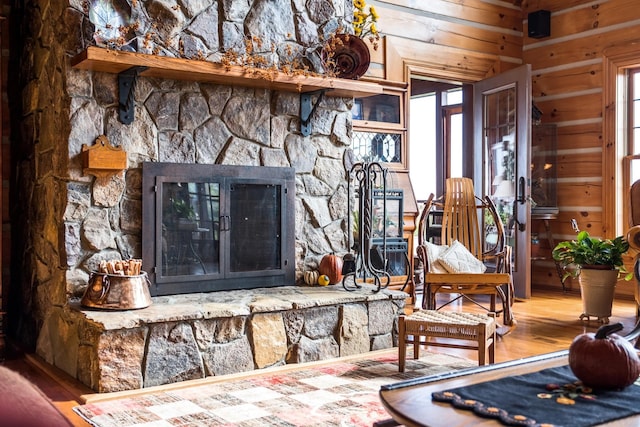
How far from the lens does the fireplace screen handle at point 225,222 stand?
405cm

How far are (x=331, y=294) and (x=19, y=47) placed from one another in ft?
7.96

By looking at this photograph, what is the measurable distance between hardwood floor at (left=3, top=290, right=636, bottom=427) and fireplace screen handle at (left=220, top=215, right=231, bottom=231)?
117 cm

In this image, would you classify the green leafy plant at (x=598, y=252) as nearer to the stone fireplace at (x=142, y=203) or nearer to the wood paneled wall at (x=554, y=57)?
the wood paneled wall at (x=554, y=57)

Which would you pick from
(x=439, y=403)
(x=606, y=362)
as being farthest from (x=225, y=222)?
(x=606, y=362)

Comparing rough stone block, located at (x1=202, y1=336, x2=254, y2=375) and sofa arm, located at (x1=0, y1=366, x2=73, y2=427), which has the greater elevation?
sofa arm, located at (x1=0, y1=366, x2=73, y2=427)

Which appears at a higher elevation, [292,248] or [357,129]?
[357,129]

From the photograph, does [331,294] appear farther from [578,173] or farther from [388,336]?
[578,173]

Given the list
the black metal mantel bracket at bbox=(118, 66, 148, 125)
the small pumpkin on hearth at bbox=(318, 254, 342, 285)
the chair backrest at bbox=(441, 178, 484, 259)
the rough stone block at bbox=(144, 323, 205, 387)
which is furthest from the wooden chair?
the black metal mantel bracket at bbox=(118, 66, 148, 125)

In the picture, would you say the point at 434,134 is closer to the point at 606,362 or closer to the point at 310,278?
the point at 310,278

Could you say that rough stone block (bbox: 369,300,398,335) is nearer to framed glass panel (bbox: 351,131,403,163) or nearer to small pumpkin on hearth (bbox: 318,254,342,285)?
small pumpkin on hearth (bbox: 318,254,342,285)

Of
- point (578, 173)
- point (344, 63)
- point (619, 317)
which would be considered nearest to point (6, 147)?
point (344, 63)

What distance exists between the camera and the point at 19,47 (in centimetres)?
427

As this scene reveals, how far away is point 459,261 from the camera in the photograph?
4.75 metres

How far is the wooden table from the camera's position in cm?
172
